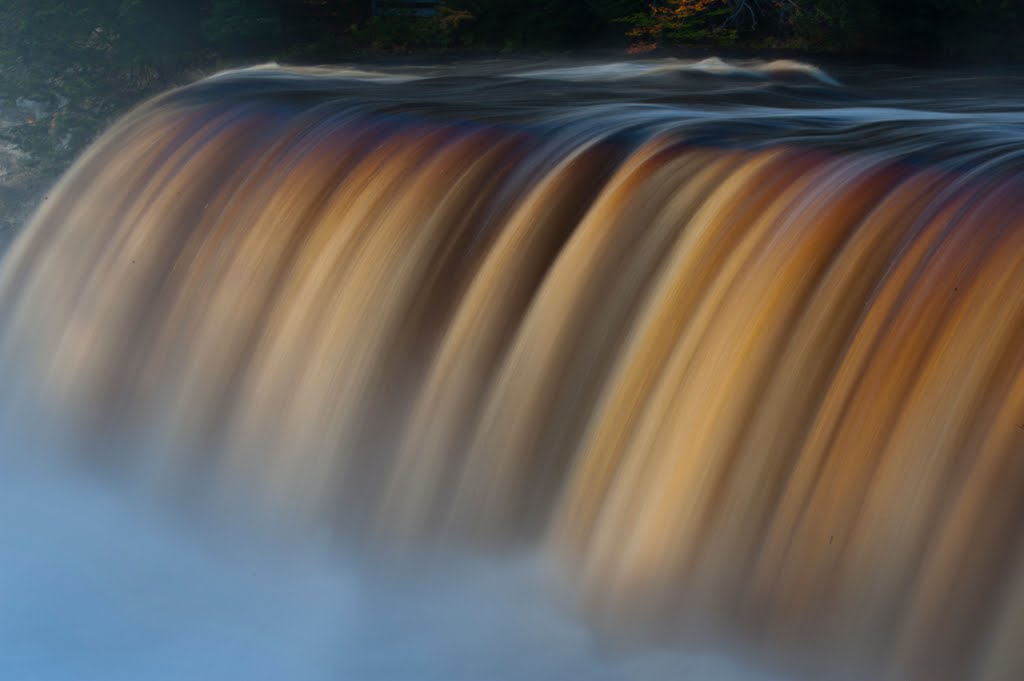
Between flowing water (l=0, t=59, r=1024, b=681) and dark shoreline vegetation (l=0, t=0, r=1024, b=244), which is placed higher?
dark shoreline vegetation (l=0, t=0, r=1024, b=244)

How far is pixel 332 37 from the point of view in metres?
16.6

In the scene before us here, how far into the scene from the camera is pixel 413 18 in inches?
655

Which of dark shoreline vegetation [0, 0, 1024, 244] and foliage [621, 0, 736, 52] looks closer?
dark shoreline vegetation [0, 0, 1024, 244]

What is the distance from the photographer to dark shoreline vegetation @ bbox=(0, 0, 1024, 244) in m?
13.4

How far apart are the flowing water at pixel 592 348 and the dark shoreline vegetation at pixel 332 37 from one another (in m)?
4.91

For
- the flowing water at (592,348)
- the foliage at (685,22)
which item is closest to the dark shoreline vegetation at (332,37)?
the foliage at (685,22)

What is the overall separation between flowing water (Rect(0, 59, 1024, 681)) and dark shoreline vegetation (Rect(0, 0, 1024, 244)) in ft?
16.1

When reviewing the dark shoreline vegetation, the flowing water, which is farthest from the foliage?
the flowing water

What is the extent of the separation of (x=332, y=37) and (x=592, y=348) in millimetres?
11738

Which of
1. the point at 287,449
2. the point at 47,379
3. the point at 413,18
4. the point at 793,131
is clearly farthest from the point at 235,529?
the point at 413,18

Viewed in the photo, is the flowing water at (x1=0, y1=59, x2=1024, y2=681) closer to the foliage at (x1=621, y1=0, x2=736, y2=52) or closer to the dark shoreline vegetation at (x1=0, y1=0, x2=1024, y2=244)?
the dark shoreline vegetation at (x1=0, y1=0, x2=1024, y2=244)

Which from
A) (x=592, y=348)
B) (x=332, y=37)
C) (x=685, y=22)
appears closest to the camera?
(x=592, y=348)

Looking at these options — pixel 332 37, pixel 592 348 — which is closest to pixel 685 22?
pixel 332 37

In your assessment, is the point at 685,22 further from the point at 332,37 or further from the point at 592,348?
the point at 592,348
